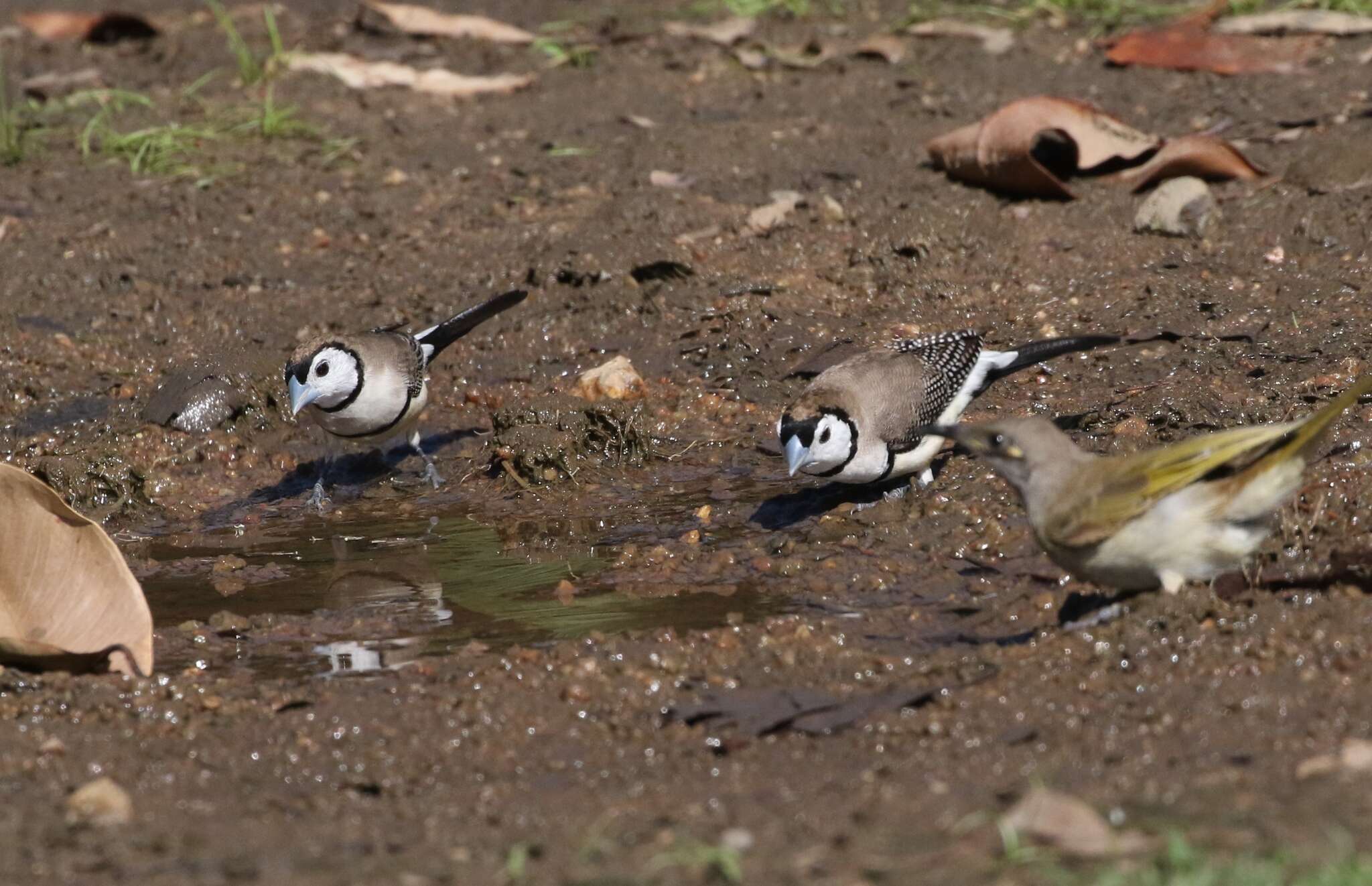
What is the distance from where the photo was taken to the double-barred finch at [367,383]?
24.9ft

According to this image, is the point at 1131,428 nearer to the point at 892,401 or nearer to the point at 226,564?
the point at 892,401

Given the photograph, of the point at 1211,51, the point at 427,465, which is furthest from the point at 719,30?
the point at 427,465

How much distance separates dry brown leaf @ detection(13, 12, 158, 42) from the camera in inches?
511

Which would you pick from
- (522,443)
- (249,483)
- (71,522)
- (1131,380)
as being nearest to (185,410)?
(249,483)

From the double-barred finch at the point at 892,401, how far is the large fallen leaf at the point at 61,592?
2.55m

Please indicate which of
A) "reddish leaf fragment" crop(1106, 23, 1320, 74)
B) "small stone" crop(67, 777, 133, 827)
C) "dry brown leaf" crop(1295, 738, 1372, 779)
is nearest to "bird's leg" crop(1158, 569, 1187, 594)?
"dry brown leaf" crop(1295, 738, 1372, 779)

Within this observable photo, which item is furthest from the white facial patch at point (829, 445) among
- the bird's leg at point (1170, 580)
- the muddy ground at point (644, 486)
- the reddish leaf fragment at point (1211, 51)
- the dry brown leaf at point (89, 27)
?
the dry brown leaf at point (89, 27)

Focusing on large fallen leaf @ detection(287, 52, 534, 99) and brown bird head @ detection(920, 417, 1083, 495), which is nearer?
brown bird head @ detection(920, 417, 1083, 495)

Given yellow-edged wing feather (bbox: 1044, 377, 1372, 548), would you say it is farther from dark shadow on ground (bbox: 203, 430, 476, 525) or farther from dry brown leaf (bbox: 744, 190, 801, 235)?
dry brown leaf (bbox: 744, 190, 801, 235)

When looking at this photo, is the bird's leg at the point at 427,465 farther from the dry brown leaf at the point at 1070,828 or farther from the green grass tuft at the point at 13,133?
the dry brown leaf at the point at 1070,828

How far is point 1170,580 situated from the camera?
4.97 meters

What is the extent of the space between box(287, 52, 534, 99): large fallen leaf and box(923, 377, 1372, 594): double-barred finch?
7.62 meters

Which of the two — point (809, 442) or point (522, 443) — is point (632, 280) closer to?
point (522, 443)

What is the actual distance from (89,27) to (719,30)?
4829 mm
